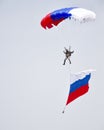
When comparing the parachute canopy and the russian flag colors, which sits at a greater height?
the parachute canopy

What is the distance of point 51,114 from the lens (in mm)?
5633

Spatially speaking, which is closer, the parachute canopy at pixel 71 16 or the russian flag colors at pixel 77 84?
the parachute canopy at pixel 71 16

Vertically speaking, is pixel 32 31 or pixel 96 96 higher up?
pixel 32 31

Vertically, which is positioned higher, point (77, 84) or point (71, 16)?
point (71, 16)

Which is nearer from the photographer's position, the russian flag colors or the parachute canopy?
the parachute canopy

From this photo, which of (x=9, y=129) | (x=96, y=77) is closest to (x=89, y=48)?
(x=96, y=77)

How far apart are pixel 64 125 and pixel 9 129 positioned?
2.91 feet

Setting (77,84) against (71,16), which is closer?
(71,16)

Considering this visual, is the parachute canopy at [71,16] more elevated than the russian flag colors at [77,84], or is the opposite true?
the parachute canopy at [71,16]

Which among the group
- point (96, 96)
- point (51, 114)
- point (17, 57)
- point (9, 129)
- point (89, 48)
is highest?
point (89, 48)

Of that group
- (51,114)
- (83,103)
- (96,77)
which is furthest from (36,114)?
(96,77)

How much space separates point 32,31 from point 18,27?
0.76ft

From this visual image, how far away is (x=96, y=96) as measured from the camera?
5.77m

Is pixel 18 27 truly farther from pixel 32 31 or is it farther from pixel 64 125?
pixel 64 125
